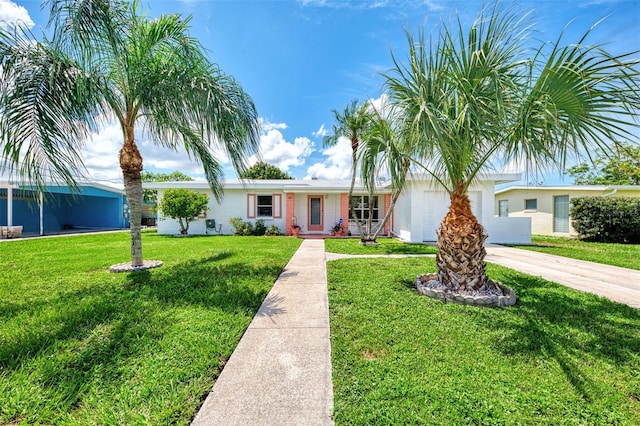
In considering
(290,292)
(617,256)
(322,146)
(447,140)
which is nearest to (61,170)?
(290,292)

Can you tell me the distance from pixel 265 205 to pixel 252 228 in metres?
1.65

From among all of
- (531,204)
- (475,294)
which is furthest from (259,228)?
(531,204)

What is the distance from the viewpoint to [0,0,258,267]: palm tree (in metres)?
4.06

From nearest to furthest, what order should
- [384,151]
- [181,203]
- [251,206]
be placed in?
[384,151] < [181,203] < [251,206]

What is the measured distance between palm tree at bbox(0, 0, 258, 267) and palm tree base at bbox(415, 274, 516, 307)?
14.8 feet

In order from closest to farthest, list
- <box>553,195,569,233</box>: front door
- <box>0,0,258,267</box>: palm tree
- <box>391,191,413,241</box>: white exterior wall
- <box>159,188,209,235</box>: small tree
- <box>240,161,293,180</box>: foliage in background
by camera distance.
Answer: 1. <box>0,0,258,267</box>: palm tree
2. <box>391,191,413,241</box>: white exterior wall
3. <box>159,188,209,235</box>: small tree
4. <box>553,195,569,233</box>: front door
5. <box>240,161,293,180</box>: foliage in background

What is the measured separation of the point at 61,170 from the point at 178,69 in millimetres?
2734

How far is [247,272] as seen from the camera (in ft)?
20.3

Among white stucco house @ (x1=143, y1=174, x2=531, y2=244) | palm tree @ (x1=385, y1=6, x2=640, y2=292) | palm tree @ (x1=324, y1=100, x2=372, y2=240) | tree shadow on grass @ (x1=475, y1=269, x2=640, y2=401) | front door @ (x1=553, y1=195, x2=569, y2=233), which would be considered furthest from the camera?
white stucco house @ (x1=143, y1=174, x2=531, y2=244)

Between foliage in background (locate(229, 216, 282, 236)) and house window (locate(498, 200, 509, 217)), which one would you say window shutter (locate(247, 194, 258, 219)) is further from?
house window (locate(498, 200, 509, 217))

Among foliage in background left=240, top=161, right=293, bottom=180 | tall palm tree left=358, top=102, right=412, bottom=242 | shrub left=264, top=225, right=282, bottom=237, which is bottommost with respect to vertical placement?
shrub left=264, top=225, right=282, bottom=237

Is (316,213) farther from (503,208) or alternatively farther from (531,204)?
(503,208)

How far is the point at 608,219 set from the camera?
12.4 metres

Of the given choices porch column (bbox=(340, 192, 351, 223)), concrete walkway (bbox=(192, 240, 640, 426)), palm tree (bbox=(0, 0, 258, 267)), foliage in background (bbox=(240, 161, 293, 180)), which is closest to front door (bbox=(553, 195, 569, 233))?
concrete walkway (bbox=(192, 240, 640, 426))
